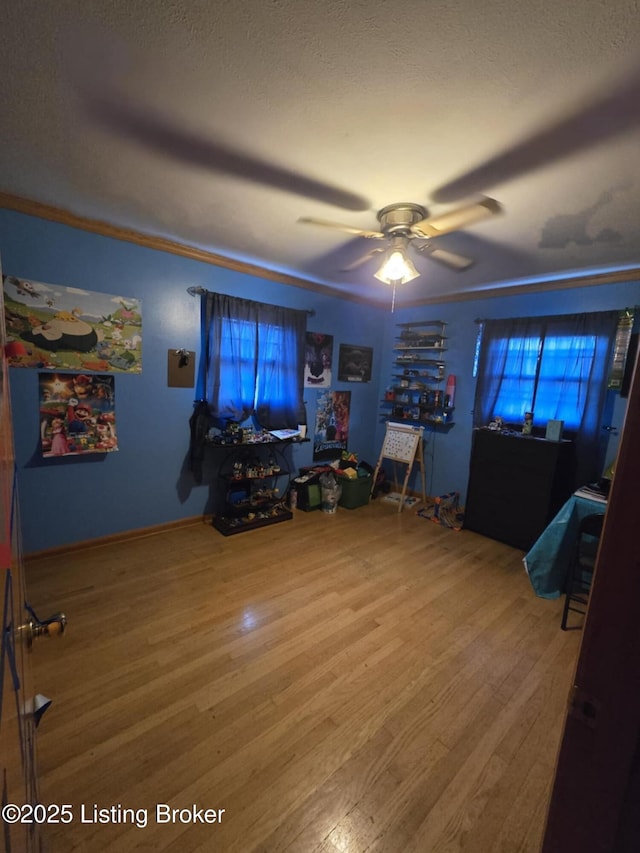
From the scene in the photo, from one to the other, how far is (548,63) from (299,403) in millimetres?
2962

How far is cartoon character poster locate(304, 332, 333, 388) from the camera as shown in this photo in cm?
387

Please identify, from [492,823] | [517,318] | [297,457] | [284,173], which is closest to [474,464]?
[517,318]

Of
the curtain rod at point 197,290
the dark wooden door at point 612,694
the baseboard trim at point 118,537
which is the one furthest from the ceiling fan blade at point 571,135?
the baseboard trim at point 118,537

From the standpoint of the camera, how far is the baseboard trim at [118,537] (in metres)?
2.51

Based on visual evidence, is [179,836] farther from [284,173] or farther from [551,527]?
[284,173]

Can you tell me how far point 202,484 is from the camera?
3.25 meters

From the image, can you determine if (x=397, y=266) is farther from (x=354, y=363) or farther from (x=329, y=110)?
(x=354, y=363)

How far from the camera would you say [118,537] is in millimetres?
2818

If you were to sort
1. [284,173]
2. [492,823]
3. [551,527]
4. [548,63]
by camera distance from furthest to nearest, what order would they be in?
[551,527] < [284,173] < [492,823] < [548,63]

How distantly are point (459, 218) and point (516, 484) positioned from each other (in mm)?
2386

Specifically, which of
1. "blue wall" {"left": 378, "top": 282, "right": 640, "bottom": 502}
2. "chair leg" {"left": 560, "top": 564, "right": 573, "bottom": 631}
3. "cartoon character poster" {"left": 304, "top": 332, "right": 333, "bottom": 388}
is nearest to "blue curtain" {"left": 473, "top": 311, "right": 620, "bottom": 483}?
"blue wall" {"left": 378, "top": 282, "right": 640, "bottom": 502}

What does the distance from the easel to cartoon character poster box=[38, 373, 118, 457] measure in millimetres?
2843

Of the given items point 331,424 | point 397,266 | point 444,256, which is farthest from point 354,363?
point 397,266

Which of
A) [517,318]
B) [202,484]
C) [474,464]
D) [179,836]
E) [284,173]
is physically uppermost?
[284,173]
